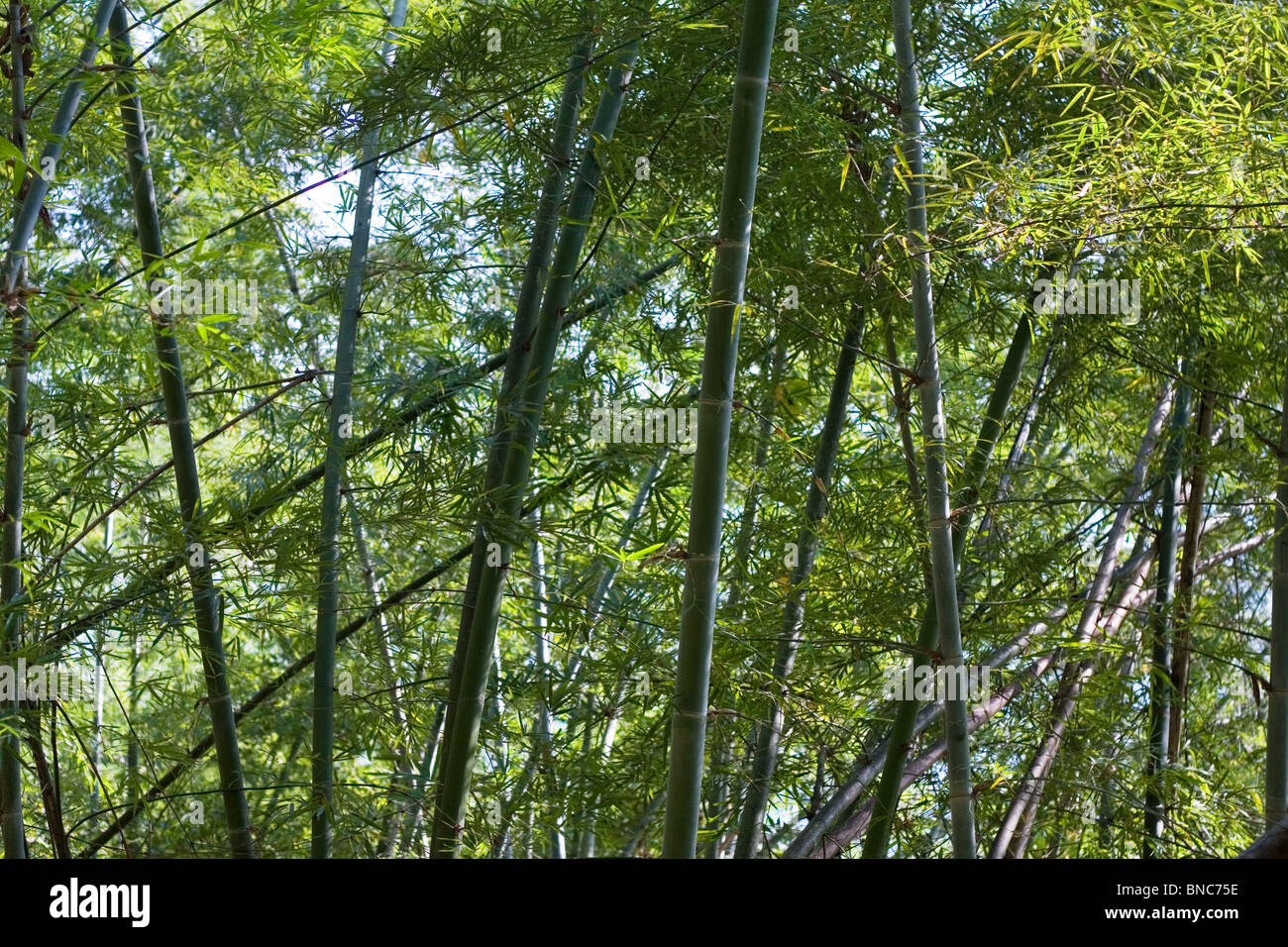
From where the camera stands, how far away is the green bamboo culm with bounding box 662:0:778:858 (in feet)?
6.58

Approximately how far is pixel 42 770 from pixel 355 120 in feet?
5.61

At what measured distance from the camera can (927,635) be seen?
2.69 metres

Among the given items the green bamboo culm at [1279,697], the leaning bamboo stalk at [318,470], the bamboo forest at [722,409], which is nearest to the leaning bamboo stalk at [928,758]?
the bamboo forest at [722,409]

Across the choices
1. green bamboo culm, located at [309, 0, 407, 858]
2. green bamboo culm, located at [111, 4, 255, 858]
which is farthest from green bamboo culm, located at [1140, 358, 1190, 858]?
green bamboo culm, located at [111, 4, 255, 858]

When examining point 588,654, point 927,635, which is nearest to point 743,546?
point 588,654

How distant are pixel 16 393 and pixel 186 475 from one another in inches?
15.0

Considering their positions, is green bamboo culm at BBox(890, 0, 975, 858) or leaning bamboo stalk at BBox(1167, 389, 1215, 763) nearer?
green bamboo culm at BBox(890, 0, 975, 858)

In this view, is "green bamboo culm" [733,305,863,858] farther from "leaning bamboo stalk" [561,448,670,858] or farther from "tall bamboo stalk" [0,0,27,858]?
"tall bamboo stalk" [0,0,27,858]

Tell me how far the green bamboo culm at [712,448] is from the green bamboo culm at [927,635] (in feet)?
2.51

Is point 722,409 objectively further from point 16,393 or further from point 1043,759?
point 1043,759

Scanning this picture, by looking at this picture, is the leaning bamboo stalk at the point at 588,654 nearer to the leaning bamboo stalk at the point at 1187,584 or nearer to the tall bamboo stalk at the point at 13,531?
the tall bamboo stalk at the point at 13,531

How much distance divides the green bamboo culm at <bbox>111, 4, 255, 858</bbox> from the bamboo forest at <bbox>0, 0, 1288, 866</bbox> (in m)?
0.02

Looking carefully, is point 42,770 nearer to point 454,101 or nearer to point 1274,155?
point 454,101
